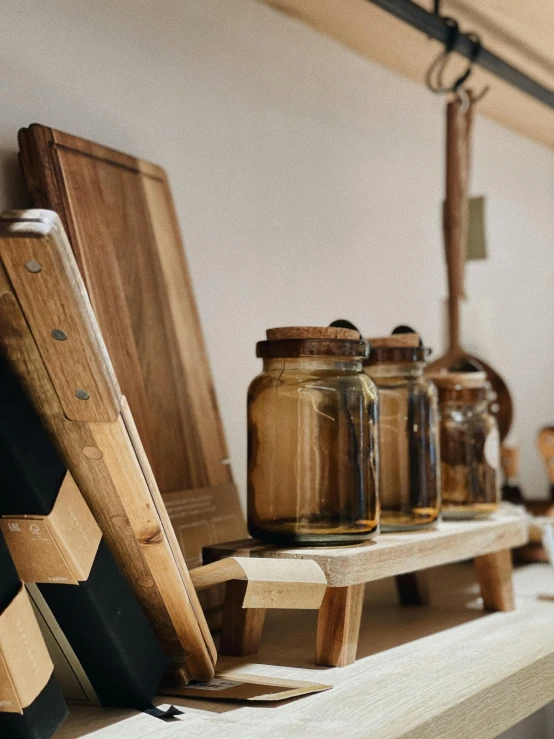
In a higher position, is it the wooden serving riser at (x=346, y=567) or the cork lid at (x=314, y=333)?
the cork lid at (x=314, y=333)

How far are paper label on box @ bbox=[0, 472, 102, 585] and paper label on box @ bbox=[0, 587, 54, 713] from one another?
0.08 ft

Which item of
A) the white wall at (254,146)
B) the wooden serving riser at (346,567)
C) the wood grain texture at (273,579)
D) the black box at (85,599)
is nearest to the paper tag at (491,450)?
the wooden serving riser at (346,567)

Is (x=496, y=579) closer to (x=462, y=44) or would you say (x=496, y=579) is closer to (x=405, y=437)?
(x=405, y=437)

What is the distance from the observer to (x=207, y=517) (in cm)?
83

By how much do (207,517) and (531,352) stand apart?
1067 millimetres

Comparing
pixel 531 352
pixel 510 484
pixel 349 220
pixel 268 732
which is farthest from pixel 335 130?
pixel 268 732

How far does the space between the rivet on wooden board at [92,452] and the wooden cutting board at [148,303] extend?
0.23 metres

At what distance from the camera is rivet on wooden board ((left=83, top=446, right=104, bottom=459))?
0.54 m

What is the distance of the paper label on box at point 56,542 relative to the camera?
51cm

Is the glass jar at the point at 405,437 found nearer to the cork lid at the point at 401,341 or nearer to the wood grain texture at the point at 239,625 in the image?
the cork lid at the point at 401,341

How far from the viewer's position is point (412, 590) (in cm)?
97

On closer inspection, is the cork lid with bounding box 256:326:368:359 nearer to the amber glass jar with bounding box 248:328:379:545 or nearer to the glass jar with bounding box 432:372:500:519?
the amber glass jar with bounding box 248:328:379:545

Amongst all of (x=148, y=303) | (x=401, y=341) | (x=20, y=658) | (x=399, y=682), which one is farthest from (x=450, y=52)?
(x=20, y=658)

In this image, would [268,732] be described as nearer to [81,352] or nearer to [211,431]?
[81,352]
